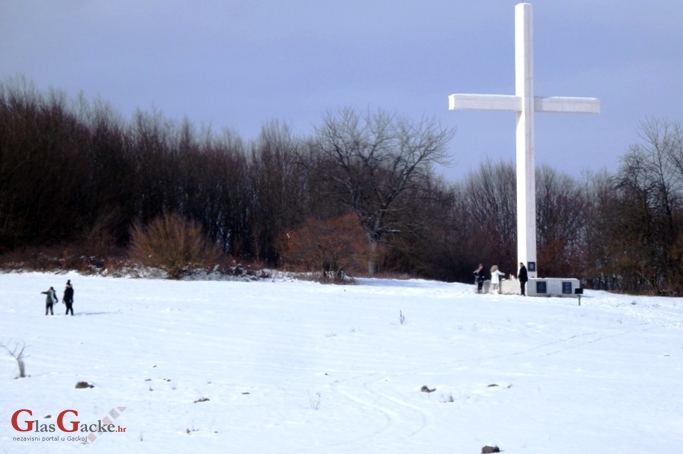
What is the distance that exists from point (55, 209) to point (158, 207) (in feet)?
36.4

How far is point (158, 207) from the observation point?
2306 inches

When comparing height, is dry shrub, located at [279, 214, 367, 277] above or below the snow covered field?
above

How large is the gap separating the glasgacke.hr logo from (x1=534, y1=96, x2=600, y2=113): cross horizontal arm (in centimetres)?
2464

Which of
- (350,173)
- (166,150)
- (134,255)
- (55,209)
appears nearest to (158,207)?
(166,150)

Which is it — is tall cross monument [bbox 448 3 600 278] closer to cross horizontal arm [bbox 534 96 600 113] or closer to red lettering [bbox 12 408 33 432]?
cross horizontal arm [bbox 534 96 600 113]

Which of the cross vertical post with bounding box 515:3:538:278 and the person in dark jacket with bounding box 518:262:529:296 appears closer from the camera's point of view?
the person in dark jacket with bounding box 518:262:529:296

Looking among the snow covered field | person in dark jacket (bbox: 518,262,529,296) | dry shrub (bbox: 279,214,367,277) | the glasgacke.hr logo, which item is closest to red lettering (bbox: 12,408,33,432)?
the glasgacke.hr logo

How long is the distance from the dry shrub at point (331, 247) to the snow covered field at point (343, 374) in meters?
7.40

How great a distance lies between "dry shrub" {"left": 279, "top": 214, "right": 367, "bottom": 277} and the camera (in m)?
36.9

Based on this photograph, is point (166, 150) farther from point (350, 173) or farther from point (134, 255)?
point (134, 255)

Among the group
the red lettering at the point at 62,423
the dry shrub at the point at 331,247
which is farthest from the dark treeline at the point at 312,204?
the red lettering at the point at 62,423

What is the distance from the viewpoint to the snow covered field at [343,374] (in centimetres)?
1104

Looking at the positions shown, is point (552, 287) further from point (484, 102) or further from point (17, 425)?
point (17, 425)

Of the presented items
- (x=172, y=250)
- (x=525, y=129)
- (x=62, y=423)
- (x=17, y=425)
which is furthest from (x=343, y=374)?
(x=172, y=250)
